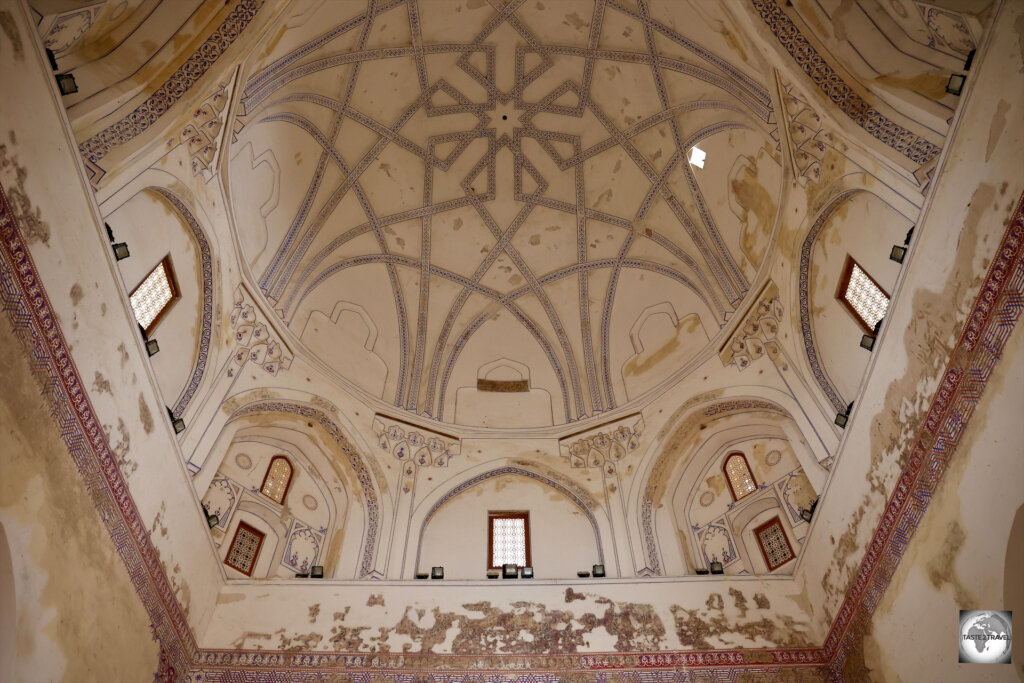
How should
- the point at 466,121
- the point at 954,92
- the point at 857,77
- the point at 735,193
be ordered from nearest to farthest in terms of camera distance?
the point at 954,92 → the point at 857,77 → the point at 735,193 → the point at 466,121

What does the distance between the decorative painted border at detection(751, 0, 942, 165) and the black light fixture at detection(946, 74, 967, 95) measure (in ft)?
1.89

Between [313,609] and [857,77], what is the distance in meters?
9.74

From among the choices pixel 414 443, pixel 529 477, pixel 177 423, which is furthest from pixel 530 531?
pixel 177 423

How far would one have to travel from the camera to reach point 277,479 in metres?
12.2

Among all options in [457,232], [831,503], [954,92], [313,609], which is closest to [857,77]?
[954,92]

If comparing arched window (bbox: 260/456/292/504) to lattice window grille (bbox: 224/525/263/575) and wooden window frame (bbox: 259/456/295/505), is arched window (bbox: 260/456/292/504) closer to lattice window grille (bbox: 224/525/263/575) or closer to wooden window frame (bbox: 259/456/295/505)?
wooden window frame (bbox: 259/456/295/505)

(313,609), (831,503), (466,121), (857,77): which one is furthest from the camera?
(466,121)

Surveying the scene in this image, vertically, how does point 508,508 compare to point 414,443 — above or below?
below

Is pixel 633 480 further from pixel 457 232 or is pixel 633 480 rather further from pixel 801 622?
pixel 457 232

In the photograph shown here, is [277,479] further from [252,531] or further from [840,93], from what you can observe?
[840,93]

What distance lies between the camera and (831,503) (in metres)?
9.96

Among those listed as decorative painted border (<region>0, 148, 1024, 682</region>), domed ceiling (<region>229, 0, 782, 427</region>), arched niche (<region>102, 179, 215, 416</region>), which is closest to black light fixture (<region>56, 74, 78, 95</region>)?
arched niche (<region>102, 179, 215, 416</region>)
